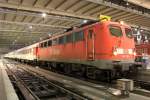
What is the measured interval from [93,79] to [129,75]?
97.9 inches

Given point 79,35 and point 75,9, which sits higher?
point 75,9

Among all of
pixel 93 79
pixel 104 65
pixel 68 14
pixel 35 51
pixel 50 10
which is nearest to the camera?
pixel 104 65

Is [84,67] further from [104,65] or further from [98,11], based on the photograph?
[98,11]

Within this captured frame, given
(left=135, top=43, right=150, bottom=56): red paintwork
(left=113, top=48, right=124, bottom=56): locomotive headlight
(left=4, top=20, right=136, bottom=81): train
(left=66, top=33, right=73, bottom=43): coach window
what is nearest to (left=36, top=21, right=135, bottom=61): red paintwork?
(left=4, top=20, right=136, bottom=81): train

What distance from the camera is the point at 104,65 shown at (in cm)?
1062

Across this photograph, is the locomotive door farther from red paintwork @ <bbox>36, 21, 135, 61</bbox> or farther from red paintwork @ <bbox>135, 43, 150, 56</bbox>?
red paintwork @ <bbox>135, 43, 150, 56</bbox>

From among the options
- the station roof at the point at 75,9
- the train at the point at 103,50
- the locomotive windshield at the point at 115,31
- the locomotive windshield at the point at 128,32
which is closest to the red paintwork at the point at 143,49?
the station roof at the point at 75,9

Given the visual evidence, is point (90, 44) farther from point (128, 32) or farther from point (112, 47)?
point (128, 32)

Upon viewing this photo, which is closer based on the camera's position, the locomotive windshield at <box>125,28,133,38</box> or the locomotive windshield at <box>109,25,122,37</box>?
the locomotive windshield at <box>109,25,122,37</box>

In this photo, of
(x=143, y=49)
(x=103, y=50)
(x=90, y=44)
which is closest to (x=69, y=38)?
(x=90, y=44)

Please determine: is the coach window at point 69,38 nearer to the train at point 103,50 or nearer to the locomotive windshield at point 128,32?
the train at point 103,50

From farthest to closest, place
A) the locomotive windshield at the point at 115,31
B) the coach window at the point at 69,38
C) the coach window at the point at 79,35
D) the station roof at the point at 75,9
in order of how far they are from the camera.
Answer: the station roof at the point at 75,9 < the coach window at the point at 69,38 < the coach window at the point at 79,35 < the locomotive windshield at the point at 115,31

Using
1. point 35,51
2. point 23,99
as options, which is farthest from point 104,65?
point 35,51

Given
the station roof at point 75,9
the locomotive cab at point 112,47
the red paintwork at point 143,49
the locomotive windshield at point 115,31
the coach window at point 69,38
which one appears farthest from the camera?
the red paintwork at point 143,49
